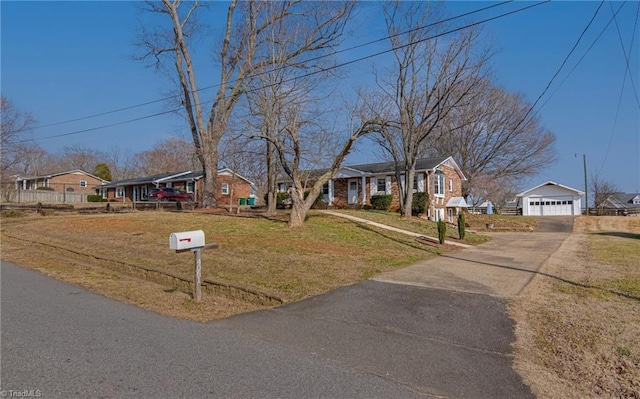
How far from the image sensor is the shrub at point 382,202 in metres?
30.3

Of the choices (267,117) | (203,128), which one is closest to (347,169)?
(203,128)

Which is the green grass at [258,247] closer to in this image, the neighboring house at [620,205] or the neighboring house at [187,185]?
the neighboring house at [187,185]

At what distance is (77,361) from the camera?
397 cm

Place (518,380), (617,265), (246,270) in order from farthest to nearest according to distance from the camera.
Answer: (617,265) → (246,270) → (518,380)

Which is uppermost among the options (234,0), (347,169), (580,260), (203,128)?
(234,0)

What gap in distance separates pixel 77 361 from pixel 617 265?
12.1 m

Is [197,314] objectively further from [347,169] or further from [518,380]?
[347,169]

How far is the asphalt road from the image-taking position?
3.49 metres

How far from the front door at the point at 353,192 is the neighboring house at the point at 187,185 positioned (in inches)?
443

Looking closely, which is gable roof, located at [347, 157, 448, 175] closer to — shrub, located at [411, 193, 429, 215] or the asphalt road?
shrub, located at [411, 193, 429, 215]

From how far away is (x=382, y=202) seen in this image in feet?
99.8
